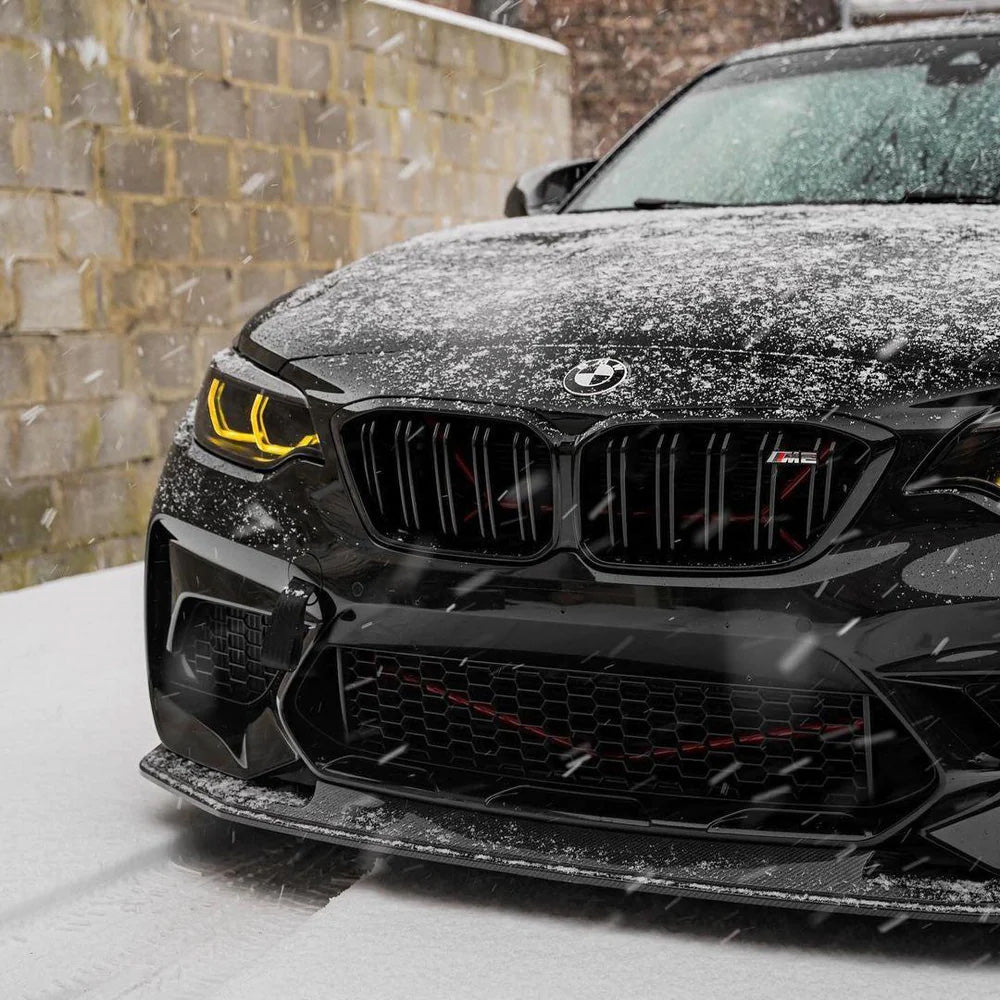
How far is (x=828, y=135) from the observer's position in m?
3.81

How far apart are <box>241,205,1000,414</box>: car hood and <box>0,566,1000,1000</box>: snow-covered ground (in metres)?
0.87

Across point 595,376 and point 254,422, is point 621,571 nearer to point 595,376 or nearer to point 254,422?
point 595,376

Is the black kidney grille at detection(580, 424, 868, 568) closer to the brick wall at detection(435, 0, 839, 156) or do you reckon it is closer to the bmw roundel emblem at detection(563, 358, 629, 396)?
the bmw roundel emblem at detection(563, 358, 629, 396)

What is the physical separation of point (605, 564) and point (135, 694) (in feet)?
6.56

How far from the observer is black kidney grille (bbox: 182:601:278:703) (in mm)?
2646

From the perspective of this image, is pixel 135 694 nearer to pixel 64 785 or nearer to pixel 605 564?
pixel 64 785

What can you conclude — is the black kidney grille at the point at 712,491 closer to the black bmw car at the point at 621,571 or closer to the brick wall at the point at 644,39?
the black bmw car at the point at 621,571

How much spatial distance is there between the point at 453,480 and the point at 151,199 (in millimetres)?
3989

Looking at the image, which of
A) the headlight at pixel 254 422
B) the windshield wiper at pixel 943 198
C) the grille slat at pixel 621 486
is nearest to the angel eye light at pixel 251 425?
the headlight at pixel 254 422

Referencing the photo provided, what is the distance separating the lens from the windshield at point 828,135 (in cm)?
354

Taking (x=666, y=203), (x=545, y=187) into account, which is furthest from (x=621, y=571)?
(x=545, y=187)

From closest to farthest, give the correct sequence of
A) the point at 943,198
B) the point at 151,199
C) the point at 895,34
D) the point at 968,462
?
the point at 968,462
the point at 943,198
the point at 895,34
the point at 151,199

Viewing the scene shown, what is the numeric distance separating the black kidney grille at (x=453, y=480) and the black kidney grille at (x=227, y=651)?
1.07 feet

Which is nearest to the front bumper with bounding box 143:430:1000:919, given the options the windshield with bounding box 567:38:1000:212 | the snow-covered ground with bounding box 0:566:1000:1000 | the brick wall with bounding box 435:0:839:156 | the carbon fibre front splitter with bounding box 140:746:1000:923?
the carbon fibre front splitter with bounding box 140:746:1000:923
